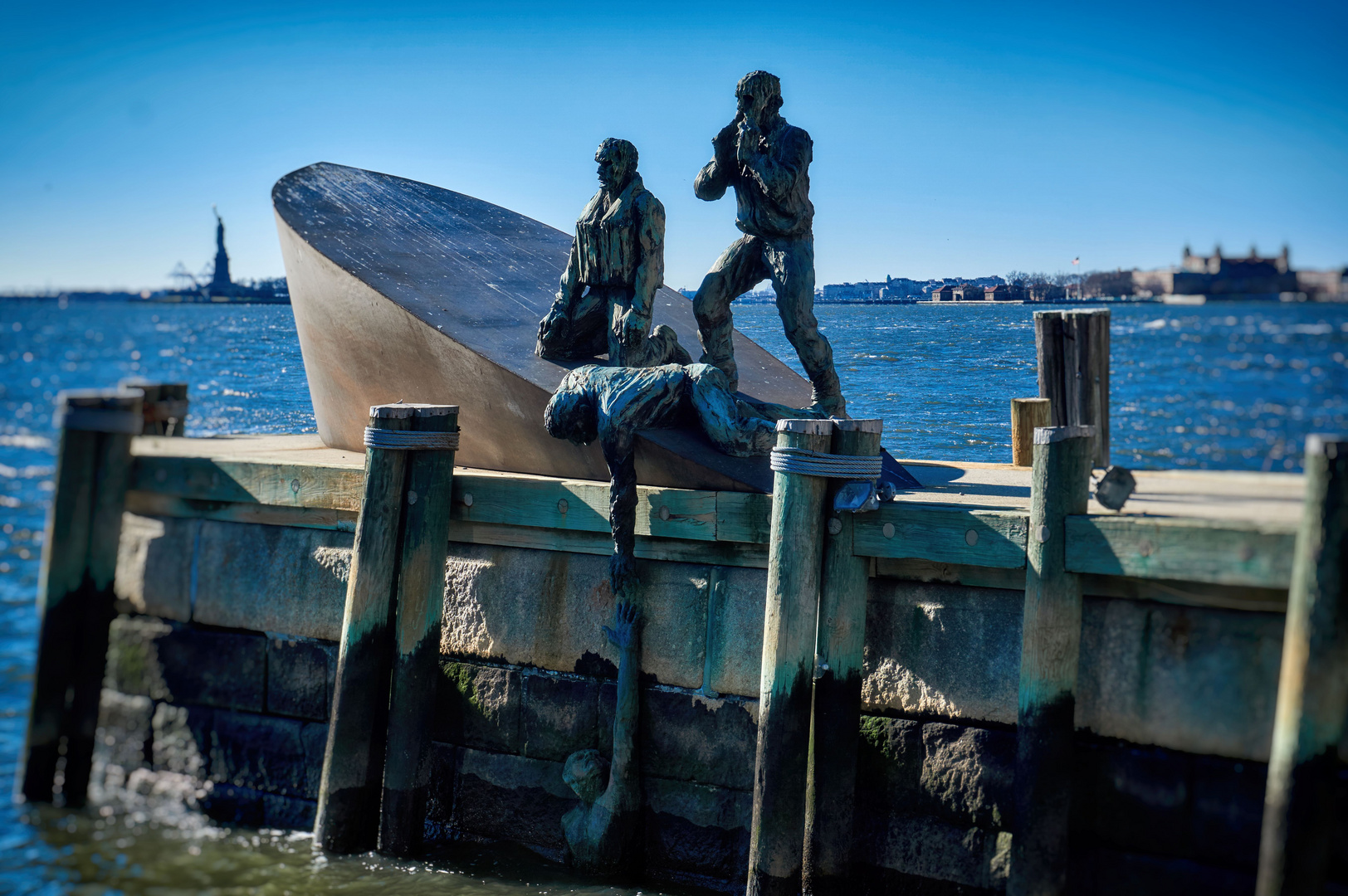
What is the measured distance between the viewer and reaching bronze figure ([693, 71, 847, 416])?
5680mm

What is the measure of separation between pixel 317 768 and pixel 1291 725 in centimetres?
426

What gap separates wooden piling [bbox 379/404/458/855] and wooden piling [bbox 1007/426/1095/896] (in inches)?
103

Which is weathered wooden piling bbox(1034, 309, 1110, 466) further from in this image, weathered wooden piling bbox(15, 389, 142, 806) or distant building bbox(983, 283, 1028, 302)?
weathered wooden piling bbox(15, 389, 142, 806)

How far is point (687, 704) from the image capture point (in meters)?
4.83

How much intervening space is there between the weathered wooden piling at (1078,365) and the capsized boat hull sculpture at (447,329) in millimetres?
1574

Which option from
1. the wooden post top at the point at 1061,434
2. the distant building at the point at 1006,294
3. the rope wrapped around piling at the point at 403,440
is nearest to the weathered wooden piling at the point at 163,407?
the rope wrapped around piling at the point at 403,440

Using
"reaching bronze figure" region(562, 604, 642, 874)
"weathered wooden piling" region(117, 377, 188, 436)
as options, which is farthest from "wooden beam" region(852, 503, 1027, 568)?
"weathered wooden piling" region(117, 377, 188, 436)

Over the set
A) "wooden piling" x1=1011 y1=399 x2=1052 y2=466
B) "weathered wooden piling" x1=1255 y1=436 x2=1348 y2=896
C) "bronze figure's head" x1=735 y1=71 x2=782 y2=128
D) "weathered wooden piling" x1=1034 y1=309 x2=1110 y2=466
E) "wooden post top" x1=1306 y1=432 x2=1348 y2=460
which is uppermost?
"bronze figure's head" x1=735 y1=71 x2=782 y2=128

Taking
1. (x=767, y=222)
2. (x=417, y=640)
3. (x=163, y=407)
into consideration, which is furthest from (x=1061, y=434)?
(x=163, y=407)

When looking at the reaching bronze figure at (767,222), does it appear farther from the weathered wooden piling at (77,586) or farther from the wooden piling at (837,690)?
the weathered wooden piling at (77,586)

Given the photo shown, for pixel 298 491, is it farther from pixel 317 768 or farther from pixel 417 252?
pixel 417 252

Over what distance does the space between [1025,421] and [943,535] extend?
11.0 ft

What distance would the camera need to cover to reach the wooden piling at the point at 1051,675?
12.9 ft

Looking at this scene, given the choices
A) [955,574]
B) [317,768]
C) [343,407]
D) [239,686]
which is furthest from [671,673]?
[343,407]
